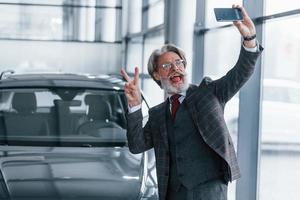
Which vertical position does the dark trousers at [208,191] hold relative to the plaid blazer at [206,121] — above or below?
below

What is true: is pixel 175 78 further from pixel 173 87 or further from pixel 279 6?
pixel 279 6

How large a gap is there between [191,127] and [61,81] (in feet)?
7.37

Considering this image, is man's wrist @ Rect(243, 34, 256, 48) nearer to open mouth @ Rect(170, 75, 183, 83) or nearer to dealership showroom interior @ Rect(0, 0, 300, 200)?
dealership showroom interior @ Rect(0, 0, 300, 200)

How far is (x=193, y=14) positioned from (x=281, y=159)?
9.25 feet

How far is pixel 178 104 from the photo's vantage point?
297 centimetres

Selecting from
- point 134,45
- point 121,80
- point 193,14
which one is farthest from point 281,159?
point 134,45

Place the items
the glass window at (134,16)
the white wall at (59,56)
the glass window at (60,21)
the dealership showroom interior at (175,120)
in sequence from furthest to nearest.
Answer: the glass window at (60,21) → the white wall at (59,56) → the glass window at (134,16) → the dealership showroom interior at (175,120)

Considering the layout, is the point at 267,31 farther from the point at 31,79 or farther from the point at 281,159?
the point at 31,79

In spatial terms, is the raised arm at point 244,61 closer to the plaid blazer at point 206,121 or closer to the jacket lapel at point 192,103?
the plaid blazer at point 206,121

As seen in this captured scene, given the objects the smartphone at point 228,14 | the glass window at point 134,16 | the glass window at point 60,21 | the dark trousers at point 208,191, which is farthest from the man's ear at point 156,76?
the glass window at point 60,21

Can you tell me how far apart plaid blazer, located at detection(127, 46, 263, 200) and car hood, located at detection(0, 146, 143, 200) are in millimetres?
713

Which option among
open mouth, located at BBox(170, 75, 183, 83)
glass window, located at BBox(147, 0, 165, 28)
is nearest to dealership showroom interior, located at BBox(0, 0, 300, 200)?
open mouth, located at BBox(170, 75, 183, 83)

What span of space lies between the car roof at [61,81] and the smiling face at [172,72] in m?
2.05

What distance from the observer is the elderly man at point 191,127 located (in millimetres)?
2826
